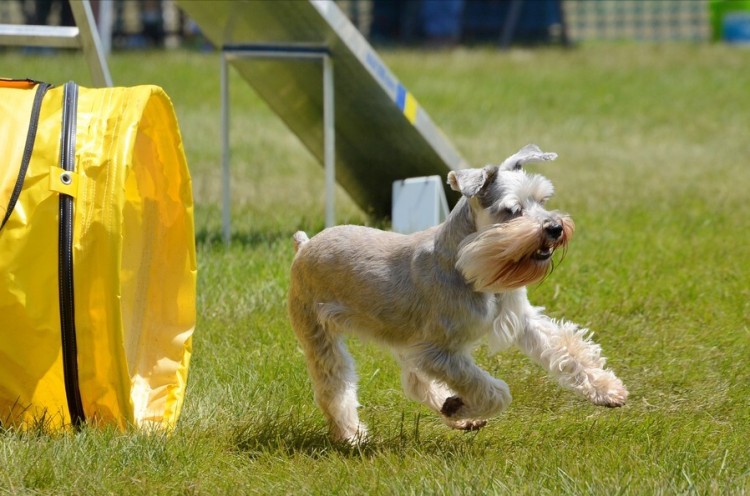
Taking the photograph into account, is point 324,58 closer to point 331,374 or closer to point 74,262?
point 331,374

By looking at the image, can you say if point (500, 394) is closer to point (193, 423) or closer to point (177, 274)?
point (193, 423)

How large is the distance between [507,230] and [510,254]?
102 millimetres

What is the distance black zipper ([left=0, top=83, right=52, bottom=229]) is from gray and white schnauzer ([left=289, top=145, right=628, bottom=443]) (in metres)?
1.15

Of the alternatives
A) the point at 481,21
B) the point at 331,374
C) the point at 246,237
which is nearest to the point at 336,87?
the point at 246,237

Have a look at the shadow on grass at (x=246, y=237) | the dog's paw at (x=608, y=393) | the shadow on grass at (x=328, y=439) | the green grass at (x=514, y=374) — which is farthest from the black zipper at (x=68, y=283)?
the shadow on grass at (x=246, y=237)

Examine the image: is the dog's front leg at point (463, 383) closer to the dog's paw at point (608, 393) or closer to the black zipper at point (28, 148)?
the dog's paw at point (608, 393)

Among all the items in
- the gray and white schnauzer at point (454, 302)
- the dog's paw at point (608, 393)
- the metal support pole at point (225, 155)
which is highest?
the gray and white schnauzer at point (454, 302)

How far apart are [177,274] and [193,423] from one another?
0.76 m

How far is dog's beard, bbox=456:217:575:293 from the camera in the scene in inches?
152

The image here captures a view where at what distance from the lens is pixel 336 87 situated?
7.34 metres

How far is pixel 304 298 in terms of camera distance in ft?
15.1

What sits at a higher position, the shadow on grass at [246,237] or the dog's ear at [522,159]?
the dog's ear at [522,159]

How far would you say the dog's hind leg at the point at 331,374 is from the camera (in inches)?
174

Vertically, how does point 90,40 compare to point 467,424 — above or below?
above
